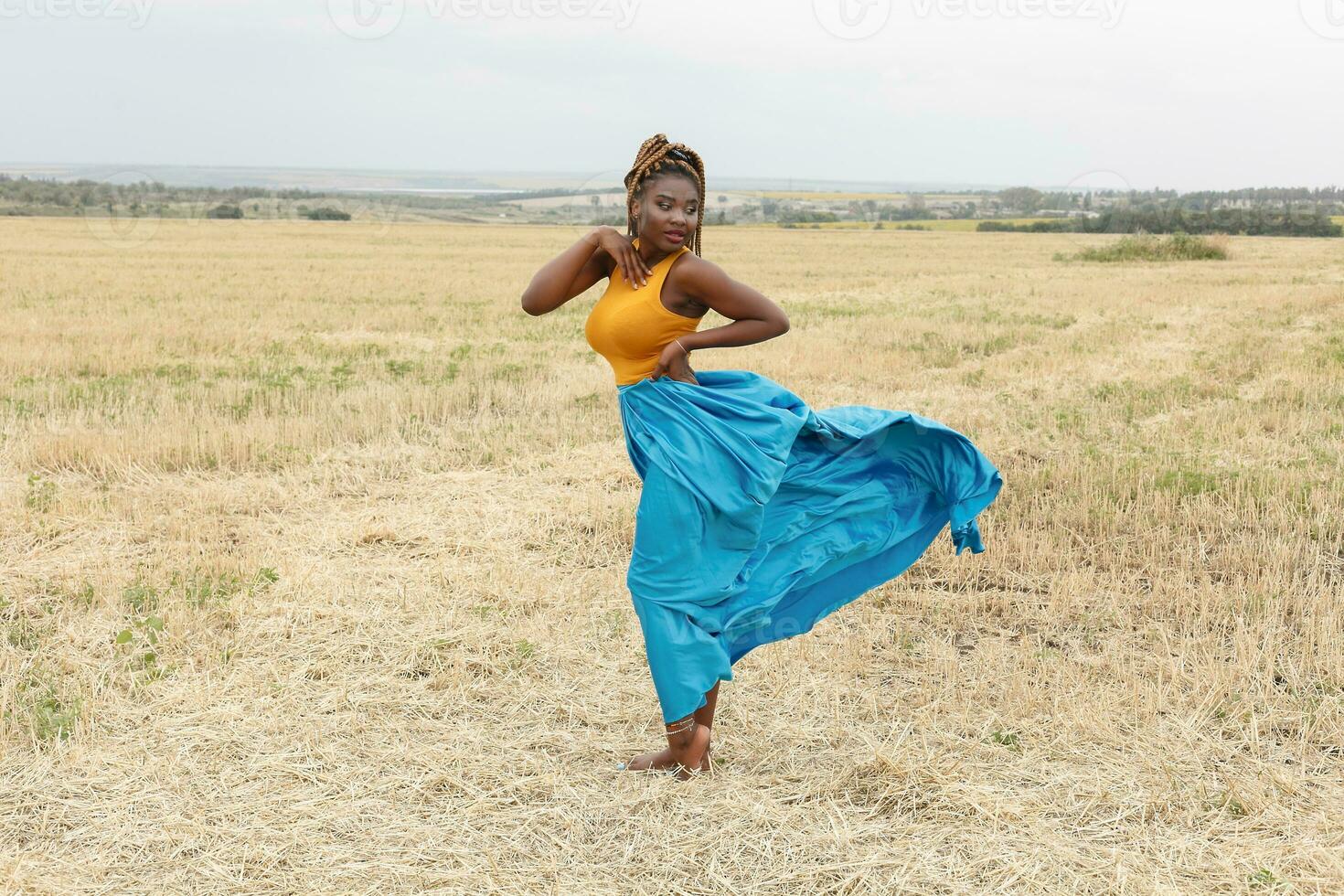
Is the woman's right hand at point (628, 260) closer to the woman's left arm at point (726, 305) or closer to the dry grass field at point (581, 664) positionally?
the woman's left arm at point (726, 305)

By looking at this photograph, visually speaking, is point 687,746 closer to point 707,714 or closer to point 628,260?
point 707,714

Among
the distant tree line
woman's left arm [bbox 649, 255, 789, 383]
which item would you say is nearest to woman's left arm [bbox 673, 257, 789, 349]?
woman's left arm [bbox 649, 255, 789, 383]

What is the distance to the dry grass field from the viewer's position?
12.6ft

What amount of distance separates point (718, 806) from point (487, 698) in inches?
56.0

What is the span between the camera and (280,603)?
6.00 meters

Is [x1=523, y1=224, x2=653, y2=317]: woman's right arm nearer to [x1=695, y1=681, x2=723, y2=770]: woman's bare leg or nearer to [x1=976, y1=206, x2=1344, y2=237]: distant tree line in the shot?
[x1=695, y1=681, x2=723, y2=770]: woman's bare leg

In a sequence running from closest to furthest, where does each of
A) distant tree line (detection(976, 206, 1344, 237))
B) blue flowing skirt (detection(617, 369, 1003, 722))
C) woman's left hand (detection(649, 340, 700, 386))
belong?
1. blue flowing skirt (detection(617, 369, 1003, 722))
2. woman's left hand (detection(649, 340, 700, 386))
3. distant tree line (detection(976, 206, 1344, 237))

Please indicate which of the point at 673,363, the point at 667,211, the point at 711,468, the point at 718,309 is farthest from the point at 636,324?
the point at 711,468

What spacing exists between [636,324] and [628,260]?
24 cm

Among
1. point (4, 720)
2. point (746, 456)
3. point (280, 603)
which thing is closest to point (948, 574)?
point (746, 456)

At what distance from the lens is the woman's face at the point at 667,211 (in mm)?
4082

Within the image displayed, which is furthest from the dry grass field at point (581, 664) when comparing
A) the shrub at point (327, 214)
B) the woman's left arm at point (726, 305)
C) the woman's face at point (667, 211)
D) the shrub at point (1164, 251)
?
the shrub at point (327, 214)

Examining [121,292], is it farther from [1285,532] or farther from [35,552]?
[1285,532]

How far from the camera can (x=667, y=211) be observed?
409cm
